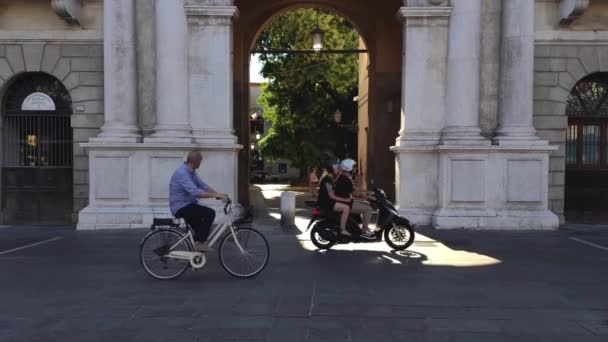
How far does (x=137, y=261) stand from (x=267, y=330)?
13.9ft

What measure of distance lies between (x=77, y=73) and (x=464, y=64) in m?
9.47

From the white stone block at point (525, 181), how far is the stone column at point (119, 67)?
874 cm

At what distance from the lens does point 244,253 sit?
7.55m

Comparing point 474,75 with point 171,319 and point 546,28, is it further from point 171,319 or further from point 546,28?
point 171,319

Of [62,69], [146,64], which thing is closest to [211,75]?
[146,64]

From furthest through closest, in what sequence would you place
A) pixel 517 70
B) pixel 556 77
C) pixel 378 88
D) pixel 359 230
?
1. pixel 378 88
2. pixel 556 77
3. pixel 517 70
4. pixel 359 230

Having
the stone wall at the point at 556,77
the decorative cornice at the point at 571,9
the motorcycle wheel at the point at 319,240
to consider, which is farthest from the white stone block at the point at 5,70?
the decorative cornice at the point at 571,9

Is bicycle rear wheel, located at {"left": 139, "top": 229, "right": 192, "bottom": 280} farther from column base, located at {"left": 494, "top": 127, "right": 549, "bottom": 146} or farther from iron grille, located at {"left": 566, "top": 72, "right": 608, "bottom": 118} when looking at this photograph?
iron grille, located at {"left": 566, "top": 72, "right": 608, "bottom": 118}

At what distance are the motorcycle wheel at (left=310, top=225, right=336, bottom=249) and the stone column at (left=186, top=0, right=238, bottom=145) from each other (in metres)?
3.97

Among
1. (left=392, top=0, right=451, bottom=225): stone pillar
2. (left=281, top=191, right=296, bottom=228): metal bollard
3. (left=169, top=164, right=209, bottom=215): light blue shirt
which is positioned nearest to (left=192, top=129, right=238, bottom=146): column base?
(left=281, top=191, right=296, bottom=228): metal bollard

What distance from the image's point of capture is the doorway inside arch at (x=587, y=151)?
545 inches

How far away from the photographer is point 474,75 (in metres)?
12.7

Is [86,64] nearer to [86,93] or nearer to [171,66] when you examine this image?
[86,93]

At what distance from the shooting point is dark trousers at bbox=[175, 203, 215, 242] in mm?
7457
